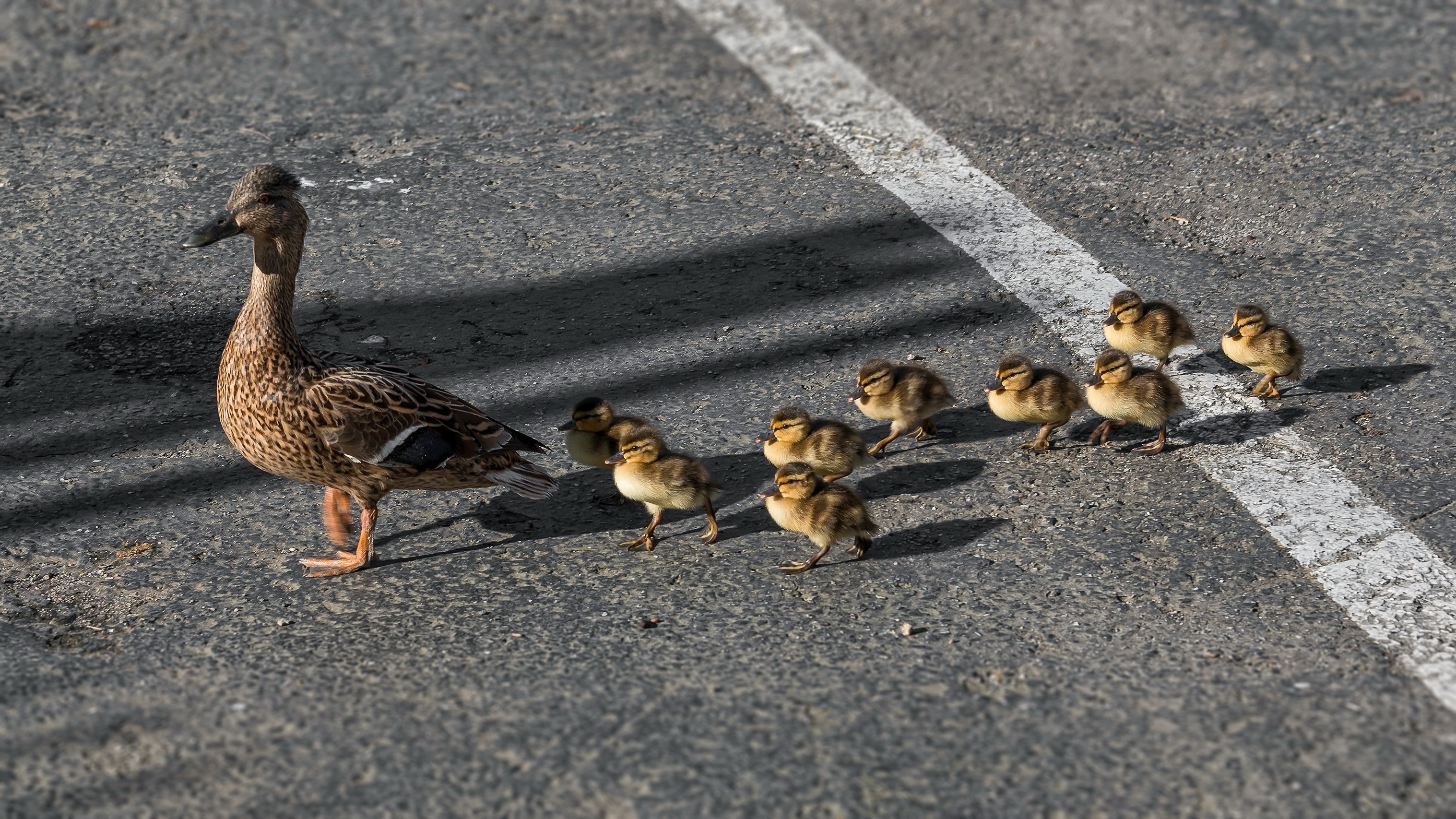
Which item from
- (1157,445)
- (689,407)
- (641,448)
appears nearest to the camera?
(641,448)

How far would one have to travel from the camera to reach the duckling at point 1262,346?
5719 mm

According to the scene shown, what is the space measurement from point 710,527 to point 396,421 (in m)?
1.20

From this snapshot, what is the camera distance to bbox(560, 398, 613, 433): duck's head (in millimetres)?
5449

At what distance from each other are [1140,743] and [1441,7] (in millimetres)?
7361

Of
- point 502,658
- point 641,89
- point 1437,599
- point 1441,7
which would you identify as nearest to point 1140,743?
point 1437,599

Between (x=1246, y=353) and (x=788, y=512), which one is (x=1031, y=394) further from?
(x=788, y=512)

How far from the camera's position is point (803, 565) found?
4.98 meters

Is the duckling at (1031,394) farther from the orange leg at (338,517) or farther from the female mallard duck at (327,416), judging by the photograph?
the orange leg at (338,517)

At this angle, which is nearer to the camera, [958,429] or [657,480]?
[657,480]

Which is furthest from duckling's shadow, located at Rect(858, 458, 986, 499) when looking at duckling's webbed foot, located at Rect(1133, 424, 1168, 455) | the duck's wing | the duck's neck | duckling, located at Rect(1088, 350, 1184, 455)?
the duck's neck

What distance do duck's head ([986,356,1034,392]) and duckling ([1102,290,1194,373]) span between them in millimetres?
589

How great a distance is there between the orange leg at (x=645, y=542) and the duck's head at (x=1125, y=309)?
A: 2172mm

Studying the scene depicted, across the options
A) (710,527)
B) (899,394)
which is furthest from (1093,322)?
(710,527)

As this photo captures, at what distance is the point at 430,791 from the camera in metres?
3.87
